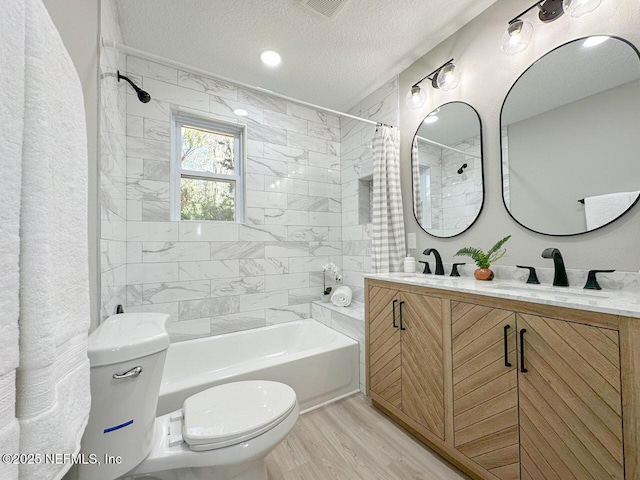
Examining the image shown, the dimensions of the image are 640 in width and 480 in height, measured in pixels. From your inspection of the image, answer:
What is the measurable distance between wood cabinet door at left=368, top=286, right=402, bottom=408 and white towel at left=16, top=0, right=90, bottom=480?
153 centimetres

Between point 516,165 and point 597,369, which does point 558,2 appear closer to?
point 516,165

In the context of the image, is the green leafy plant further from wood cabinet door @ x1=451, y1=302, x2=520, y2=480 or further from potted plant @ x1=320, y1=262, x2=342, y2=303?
potted plant @ x1=320, y1=262, x2=342, y2=303

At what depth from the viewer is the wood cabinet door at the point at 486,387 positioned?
1.09m

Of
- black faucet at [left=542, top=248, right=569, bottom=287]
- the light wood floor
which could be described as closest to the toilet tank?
the light wood floor

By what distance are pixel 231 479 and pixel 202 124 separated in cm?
263

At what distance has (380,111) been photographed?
2557 millimetres

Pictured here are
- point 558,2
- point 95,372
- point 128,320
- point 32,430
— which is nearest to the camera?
point 32,430

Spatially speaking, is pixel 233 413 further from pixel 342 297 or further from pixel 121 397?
pixel 342 297

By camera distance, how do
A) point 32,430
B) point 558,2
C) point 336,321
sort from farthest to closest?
point 336,321 < point 558,2 < point 32,430

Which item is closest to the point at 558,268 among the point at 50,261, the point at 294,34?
the point at 50,261

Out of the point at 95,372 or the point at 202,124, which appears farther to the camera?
the point at 202,124

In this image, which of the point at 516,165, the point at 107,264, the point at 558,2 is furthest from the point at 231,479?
the point at 558,2

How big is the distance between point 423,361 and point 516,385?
1.57 feet

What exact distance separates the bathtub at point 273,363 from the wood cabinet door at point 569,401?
1220 mm
